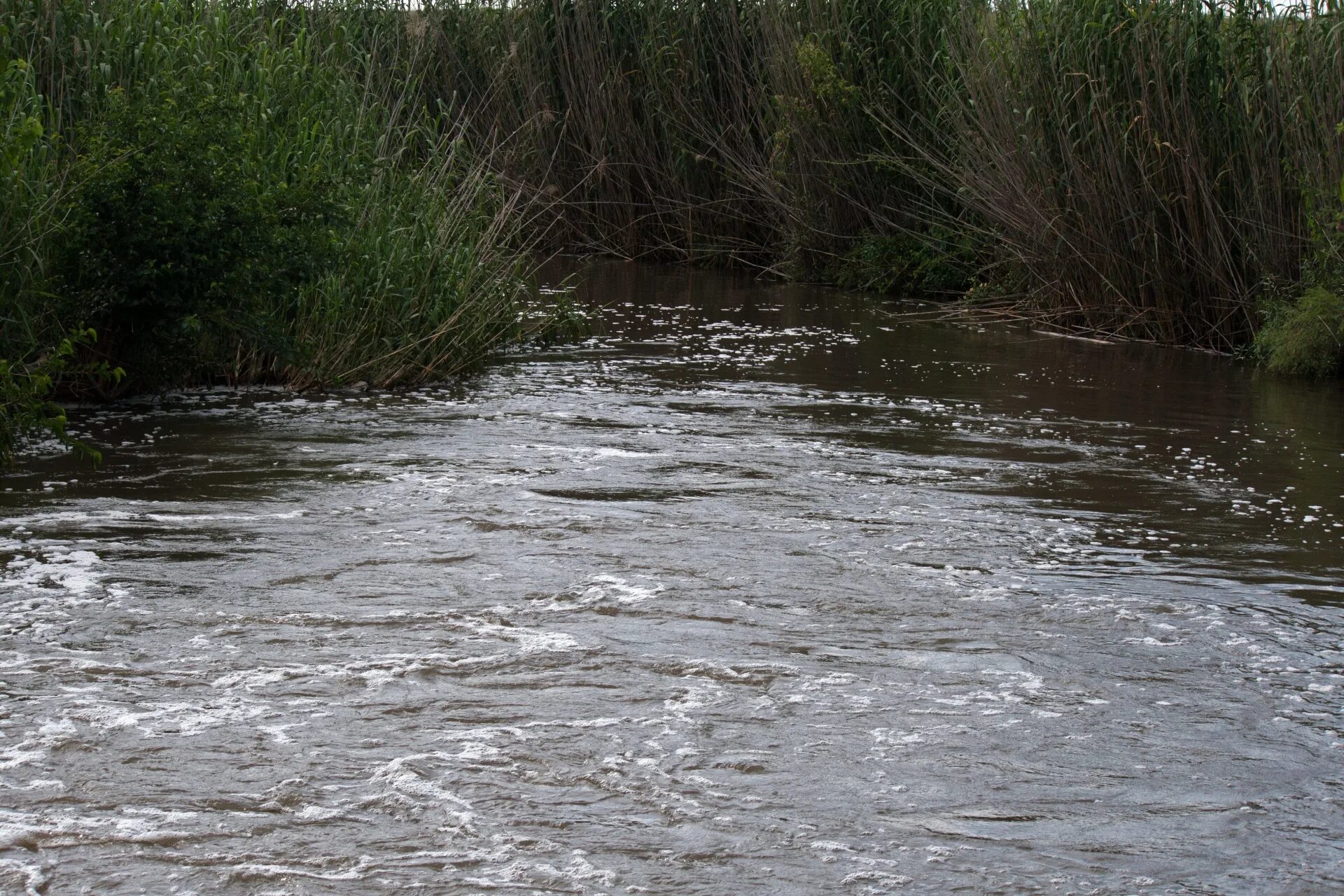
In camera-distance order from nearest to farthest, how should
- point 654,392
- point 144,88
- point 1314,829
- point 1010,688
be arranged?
point 1314,829, point 1010,688, point 144,88, point 654,392

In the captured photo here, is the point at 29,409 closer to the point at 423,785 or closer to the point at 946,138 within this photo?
the point at 423,785

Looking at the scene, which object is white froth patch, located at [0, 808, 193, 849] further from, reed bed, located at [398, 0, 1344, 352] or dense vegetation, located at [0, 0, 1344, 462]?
reed bed, located at [398, 0, 1344, 352]

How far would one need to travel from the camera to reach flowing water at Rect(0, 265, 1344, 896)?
356 cm

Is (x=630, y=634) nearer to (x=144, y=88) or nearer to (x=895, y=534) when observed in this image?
(x=895, y=534)

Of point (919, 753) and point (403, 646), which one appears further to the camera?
point (403, 646)

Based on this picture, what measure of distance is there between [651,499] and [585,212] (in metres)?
12.3

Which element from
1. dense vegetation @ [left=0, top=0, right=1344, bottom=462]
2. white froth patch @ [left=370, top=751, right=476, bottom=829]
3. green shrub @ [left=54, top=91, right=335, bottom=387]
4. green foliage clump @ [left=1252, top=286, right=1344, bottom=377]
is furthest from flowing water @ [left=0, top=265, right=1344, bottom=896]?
green foliage clump @ [left=1252, top=286, right=1344, bottom=377]

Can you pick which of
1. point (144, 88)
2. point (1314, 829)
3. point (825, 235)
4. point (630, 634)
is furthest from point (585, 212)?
point (1314, 829)

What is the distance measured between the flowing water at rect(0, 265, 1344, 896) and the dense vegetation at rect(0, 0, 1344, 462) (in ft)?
2.88

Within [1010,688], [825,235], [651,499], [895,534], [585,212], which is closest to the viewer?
[1010,688]

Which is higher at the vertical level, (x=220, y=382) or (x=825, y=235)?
(x=825, y=235)

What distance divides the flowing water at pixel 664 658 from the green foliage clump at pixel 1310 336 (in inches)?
96.7

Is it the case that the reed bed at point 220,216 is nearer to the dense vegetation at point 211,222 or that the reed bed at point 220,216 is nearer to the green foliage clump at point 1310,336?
the dense vegetation at point 211,222

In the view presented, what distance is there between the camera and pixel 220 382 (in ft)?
30.0
